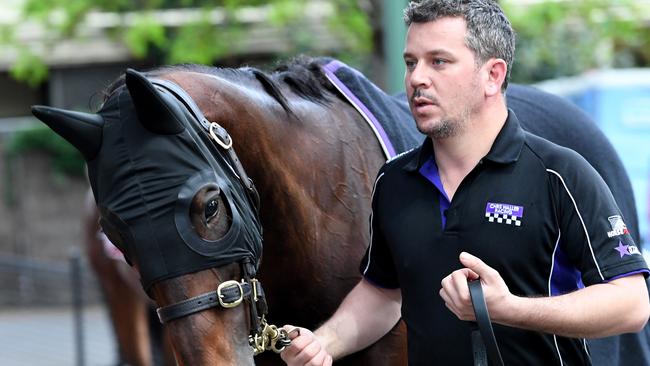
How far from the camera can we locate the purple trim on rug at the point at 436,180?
3.10 metres

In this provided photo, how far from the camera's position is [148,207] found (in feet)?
9.40

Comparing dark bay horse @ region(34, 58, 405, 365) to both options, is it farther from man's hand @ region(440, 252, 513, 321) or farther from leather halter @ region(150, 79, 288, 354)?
man's hand @ region(440, 252, 513, 321)

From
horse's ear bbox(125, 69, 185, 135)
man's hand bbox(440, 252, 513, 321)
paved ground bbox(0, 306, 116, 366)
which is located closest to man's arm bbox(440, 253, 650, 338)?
man's hand bbox(440, 252, 513, 321)

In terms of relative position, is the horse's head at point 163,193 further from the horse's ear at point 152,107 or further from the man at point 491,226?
the man at point 491,226

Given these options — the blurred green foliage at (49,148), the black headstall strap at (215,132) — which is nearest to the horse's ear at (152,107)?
the black headstall strap at (215,132)

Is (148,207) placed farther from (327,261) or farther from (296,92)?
(296,92)

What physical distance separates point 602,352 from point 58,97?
15.8 m

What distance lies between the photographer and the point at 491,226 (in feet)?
9.78

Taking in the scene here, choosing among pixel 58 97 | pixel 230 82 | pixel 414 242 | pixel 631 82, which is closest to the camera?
pixel 414 242

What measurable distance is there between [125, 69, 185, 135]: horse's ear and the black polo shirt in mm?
733

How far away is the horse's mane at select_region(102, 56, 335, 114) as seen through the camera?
3494 mm

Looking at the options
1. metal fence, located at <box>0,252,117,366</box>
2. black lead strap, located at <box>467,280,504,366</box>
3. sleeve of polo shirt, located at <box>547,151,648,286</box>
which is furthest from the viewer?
metal fence, located at <box>0,252,117,366</box>

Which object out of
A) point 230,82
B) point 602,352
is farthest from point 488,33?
point 602,352

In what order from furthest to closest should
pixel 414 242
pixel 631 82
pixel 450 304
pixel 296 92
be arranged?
pixel 631 82
pixel 296 92
pixel 414 242
pixel 450 304
